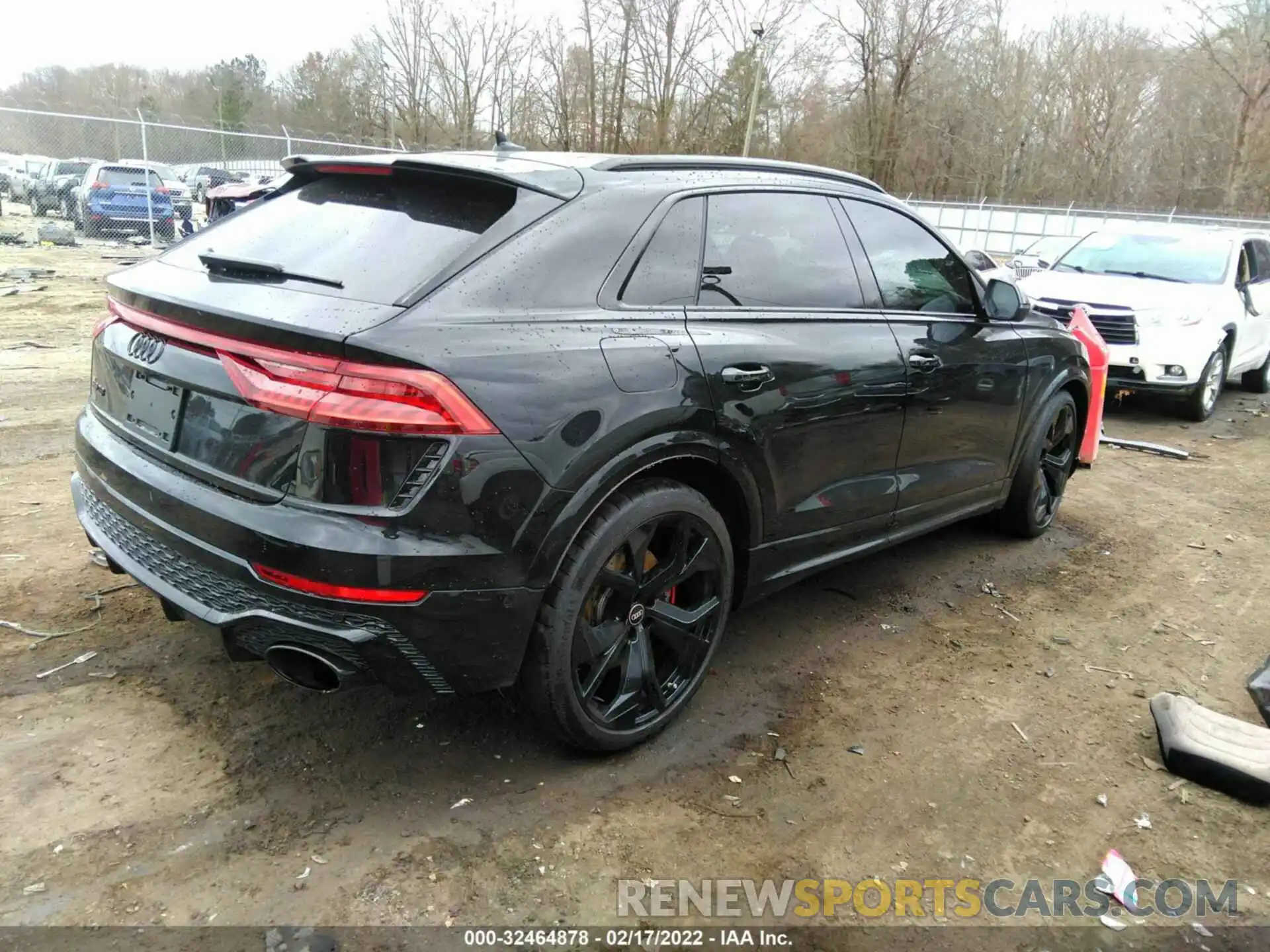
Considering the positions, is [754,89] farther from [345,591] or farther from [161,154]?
[345,591]

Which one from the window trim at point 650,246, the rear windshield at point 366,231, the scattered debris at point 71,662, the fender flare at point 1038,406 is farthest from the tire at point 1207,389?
the scattered debris at point 71,662

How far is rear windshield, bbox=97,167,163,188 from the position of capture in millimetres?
18781

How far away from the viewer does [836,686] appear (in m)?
3.52

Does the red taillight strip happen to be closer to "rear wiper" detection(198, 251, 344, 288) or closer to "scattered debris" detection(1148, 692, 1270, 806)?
"rear wiper" detection(198, 251, 344, 288)

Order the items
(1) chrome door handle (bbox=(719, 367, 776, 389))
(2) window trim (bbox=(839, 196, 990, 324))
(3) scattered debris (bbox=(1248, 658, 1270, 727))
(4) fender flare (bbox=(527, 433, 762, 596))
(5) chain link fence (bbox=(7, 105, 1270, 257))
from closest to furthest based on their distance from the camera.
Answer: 1. (4) fender flare (bbox=(527, 433, 762, 596))
2. (1) chrome door handle (bbox=(719, 367, 776, 389))
3. (3) scattered debris (bbox=(1248, 658, 1270, 727))
4. (2) window trim (bbox=(839, 196, 990, 324))
5. (5) chain link fence (bbox=(7, 105, 1270, 257))

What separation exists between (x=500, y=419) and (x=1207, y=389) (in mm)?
8744

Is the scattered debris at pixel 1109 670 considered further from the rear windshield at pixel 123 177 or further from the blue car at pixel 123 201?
the rear windshield at pixel 123 177

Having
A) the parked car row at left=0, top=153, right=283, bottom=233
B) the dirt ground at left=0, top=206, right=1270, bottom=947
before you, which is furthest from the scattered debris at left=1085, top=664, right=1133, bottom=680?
the parked car row at left=0, top=153, right=283, bottom=233

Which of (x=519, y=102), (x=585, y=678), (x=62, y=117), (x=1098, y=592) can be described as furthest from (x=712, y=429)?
(x=519, y=102)

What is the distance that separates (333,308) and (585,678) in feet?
4.18

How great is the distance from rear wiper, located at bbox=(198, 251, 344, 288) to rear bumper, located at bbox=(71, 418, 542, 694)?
23.9 inches

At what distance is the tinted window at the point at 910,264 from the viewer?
148 inches

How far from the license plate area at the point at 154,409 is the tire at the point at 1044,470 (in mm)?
4008

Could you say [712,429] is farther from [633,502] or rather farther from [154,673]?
[154,673]
